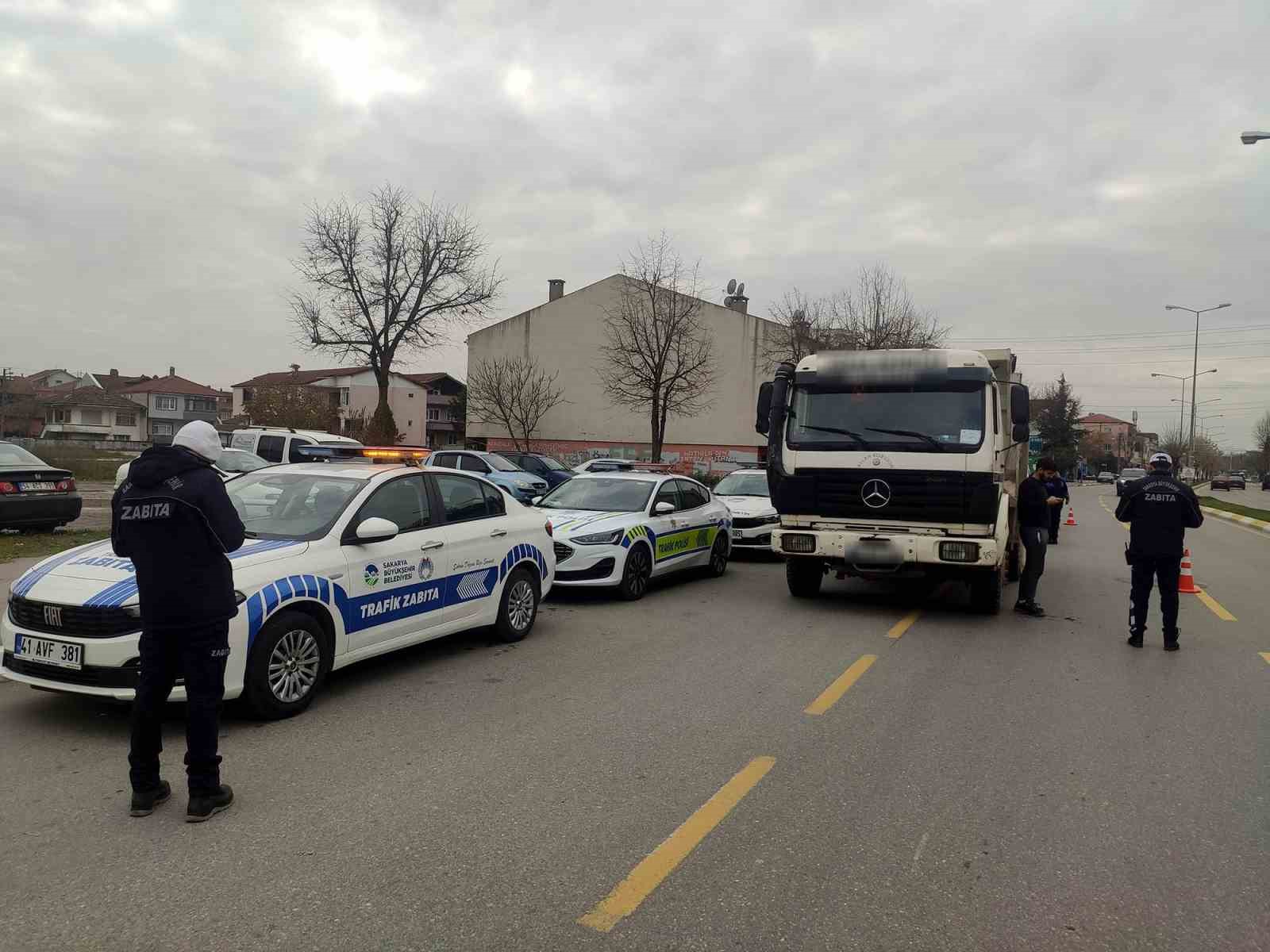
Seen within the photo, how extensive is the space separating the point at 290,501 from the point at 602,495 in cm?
563

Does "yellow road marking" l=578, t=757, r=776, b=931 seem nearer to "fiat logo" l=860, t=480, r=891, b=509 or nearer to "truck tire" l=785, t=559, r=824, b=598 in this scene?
"fiat logo" l=860, t=480, r=891, b=509

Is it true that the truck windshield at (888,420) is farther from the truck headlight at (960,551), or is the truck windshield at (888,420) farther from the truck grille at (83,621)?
the truck grille at (83,621)

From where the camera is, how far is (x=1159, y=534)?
27.2 feet

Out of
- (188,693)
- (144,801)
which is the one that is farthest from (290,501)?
(144,801)

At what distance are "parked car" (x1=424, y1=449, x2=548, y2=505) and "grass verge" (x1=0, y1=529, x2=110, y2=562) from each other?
8317mm

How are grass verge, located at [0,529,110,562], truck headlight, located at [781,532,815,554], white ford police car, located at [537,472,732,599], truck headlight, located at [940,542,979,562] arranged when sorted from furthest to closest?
grass verge, located at [0,529,110,562] < white ford police car, located at [537,472,732,599] < truck headlight, located at [781,532,815,554] < truck headlight, located at [940,542,979,562]

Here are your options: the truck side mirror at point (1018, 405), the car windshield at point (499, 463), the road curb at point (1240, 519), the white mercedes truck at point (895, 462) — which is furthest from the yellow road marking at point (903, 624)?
the road curb at point (1240, 519)

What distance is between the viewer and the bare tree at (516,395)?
52.1 m

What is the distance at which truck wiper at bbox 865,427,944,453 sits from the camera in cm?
917

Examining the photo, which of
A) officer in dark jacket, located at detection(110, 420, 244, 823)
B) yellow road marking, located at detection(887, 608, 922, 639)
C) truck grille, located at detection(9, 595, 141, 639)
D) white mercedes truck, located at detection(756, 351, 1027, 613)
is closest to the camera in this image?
officer in dark jacket, located at detection(110, 420, 244, 823)

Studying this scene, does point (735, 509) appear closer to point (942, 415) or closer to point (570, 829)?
point (942, 415)

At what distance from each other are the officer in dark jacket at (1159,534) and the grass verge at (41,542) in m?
11.5

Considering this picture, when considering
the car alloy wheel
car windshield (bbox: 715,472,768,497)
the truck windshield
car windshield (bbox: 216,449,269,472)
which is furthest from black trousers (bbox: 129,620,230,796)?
car windshield (bbox: 216,449,269,472)

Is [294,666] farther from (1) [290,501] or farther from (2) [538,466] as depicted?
(2) [538,466]
